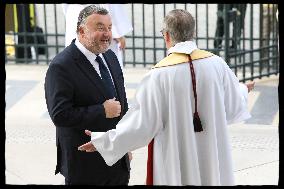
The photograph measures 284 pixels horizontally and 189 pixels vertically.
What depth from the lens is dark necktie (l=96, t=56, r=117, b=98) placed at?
4.71m

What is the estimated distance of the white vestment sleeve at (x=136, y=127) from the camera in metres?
4.23

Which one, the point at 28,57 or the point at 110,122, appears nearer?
the point at 110,122

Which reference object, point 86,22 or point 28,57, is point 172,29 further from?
point 28,57

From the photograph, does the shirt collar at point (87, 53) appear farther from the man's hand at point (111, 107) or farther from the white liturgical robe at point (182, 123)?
the white liturgical robe at point (182, 123)

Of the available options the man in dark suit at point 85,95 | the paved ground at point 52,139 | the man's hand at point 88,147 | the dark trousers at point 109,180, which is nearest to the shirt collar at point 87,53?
the man in dark suit at point 85,95

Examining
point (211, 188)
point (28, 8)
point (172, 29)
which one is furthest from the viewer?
point (28, 8)

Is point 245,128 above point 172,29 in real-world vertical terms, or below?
below

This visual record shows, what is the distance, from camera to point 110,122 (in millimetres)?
4766

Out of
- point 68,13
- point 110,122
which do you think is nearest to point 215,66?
point 110,122

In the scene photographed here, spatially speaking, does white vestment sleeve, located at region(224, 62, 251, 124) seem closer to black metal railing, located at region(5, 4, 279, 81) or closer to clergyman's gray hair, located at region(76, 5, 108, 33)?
clergyman's gray hair, located at region(76, 5, 108, 33)

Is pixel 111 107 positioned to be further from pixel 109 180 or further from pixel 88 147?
pixel 109 180

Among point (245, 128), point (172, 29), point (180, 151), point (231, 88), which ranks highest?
point (172, 29)

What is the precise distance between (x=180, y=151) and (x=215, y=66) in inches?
21.0

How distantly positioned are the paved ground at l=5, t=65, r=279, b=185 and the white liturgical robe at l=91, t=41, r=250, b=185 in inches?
68.6
